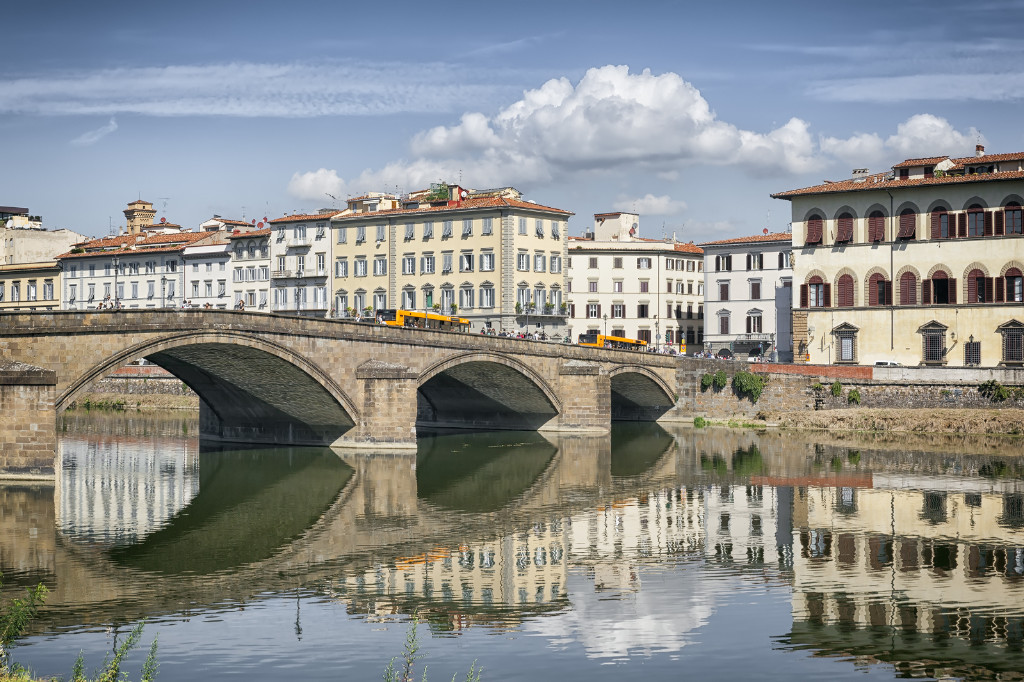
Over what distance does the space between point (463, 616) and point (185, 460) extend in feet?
107

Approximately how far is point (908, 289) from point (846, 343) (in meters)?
5.33

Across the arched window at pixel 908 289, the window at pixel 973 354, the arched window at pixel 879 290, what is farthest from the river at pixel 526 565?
the arched window at pixel 879 290

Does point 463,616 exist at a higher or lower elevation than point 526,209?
lower

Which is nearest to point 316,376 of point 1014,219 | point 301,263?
point 1014,219

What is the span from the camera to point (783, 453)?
61.2 meters

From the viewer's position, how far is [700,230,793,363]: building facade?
99938 mm

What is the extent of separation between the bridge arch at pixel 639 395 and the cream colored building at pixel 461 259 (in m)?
12.6

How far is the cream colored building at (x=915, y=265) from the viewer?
74.8 m

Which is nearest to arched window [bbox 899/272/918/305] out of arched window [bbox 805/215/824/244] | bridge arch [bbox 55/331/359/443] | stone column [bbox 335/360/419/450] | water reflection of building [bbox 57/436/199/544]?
arched window [bbox 805/215/824/244]

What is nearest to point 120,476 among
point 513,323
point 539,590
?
point 539,590

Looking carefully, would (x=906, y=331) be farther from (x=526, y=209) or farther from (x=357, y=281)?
(x=357, y=281)

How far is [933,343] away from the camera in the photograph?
7706cm

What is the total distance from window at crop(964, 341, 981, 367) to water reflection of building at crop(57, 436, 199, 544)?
4582cm

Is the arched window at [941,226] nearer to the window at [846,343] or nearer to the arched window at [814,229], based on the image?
the arched window at [814,229]
